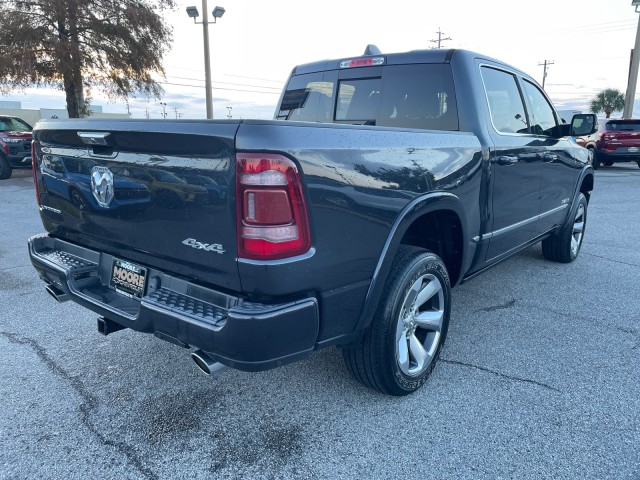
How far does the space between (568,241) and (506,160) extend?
240cm


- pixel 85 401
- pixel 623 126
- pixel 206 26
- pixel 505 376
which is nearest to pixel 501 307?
pixel 505 376

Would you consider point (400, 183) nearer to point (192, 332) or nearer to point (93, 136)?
point (192, 332)

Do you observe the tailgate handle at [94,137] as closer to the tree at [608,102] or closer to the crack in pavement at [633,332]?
the crack in pavement at [633,332]

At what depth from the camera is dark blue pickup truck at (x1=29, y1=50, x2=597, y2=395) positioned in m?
1.99

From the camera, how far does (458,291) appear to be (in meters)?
4.60

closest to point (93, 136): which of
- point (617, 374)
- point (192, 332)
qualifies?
point (192, 332)

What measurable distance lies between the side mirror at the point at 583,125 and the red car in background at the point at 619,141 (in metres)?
14.0

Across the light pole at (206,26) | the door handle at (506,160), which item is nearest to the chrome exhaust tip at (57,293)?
the door handle at (506,160)

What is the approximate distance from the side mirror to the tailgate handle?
413 cm

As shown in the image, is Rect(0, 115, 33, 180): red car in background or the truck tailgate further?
Rect(0, 115, 33, 180): red car in background

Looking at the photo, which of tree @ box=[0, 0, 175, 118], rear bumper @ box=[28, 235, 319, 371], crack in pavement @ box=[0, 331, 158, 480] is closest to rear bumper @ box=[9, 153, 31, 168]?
tree @ box=[0, 0, 175, 118]

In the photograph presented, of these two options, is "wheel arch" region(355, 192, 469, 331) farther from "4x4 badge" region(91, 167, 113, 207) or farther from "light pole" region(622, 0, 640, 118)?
"light pole" region(622, 0, 640, 118)

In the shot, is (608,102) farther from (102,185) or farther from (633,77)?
(102,185)

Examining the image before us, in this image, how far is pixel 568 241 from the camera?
5.36 meters
